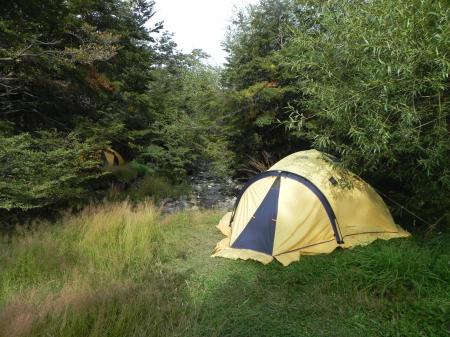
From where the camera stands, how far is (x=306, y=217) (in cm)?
549

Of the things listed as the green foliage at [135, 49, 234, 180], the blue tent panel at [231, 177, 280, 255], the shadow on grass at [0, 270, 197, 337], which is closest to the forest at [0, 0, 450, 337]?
the shadow on grass at [0, 270, 197, 337]

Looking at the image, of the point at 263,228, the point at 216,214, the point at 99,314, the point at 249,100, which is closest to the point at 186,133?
the point at 249,100

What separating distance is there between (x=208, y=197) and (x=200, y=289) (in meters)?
8.13

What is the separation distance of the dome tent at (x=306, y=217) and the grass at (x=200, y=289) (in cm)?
29

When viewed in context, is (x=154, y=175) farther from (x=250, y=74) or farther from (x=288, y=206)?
(x=288, y=206)

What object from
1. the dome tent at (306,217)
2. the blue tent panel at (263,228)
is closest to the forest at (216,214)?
the dome tent at (306,217)

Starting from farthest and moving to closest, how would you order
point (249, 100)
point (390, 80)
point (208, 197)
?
point (208, 197) < point (249, 100) < point (390, 80)

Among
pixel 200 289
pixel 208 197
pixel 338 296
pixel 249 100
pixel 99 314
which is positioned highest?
pixel 249 100

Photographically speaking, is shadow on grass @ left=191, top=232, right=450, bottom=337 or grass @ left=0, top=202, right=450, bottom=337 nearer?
grass @ left=0, top=202, right=450, bottom=337

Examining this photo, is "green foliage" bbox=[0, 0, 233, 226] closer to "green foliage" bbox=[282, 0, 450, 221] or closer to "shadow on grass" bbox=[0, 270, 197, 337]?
"shadow on grass" bbox=[0, 270, 197, 337]

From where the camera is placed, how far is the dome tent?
5.39m

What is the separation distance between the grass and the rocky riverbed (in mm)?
4601

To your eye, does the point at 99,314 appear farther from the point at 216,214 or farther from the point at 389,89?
the point at 216,214

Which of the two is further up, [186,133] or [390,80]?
[390,80]
